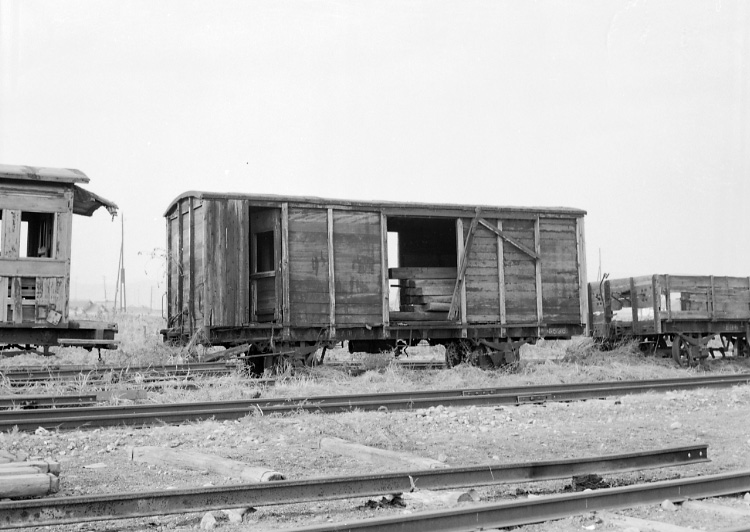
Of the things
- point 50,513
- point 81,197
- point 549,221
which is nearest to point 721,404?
point 549,221

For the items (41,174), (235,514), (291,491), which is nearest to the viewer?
(235,514)

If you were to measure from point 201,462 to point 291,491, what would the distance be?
156 cm

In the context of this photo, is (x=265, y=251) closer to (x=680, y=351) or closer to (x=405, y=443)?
(x=405, y=443)

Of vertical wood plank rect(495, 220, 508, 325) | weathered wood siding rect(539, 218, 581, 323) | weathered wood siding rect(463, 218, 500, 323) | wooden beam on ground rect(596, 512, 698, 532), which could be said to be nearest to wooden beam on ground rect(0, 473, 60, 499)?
wooden beam on ground rect(596, 512, 698, 532)

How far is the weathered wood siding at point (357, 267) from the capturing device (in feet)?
47.2

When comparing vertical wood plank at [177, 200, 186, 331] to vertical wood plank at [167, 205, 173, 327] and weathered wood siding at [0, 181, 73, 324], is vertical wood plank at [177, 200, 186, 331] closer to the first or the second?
vertical wood plank at [167, 205, 173, 327]

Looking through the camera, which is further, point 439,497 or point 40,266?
point 40,266

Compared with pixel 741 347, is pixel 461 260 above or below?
above

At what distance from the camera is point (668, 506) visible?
5148 mm

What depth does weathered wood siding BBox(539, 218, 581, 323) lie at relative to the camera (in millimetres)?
16016

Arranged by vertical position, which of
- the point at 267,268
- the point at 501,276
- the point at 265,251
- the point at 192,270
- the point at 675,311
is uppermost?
the point at 265,251

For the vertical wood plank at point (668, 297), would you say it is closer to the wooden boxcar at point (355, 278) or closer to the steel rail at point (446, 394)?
the wooden boxcar at point (355, 278)

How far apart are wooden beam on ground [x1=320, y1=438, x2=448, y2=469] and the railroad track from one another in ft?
6.15

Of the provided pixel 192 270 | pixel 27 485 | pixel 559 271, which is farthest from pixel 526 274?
pixel 27 485
